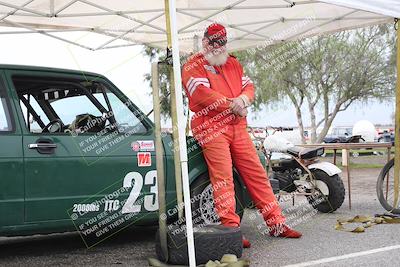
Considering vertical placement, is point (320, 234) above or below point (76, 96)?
below

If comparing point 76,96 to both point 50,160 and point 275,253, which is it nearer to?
point 50,160

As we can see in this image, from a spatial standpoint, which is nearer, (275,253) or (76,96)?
(275,253)

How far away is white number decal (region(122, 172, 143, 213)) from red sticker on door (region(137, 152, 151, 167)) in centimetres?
10

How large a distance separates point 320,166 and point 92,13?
3539mm

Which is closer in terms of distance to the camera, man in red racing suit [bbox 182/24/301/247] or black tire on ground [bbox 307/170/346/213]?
man in red racing suit [bbox 182/24/301/247]

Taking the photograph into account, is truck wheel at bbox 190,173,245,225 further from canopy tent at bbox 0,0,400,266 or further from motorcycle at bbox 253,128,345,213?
canopy tent at bbox 0,0,400,266

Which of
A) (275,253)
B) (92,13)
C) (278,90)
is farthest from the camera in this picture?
(278,90)

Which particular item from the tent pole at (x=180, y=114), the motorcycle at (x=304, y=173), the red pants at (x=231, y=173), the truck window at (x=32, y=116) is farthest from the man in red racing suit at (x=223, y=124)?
the motorcycle at (x=304, y=173)

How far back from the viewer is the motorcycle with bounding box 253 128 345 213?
22.3ft

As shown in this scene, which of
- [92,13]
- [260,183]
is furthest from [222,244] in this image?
[92,13]

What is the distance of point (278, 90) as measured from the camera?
2494 cm

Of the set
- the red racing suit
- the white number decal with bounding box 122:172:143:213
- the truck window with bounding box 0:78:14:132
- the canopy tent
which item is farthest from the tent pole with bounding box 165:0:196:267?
the canopy tent

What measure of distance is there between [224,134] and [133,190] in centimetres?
96

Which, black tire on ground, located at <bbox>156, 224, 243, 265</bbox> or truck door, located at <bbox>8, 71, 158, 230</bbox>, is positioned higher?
truck door, located at <bbox>8, 71, 158, 230</bbox>
